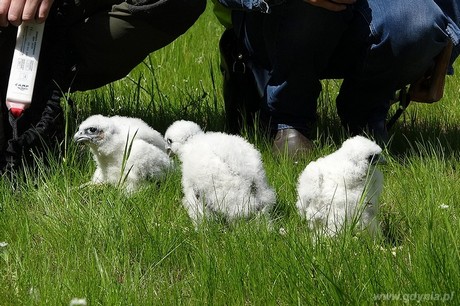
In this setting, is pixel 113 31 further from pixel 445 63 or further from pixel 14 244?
pixel 445 63

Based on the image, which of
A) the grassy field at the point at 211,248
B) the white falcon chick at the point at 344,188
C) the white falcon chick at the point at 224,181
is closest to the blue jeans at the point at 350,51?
the grassy field at the point at 211,248

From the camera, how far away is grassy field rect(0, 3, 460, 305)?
8.46 ft

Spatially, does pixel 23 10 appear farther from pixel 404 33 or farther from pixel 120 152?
pixel 404 33

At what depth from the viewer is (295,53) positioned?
13.8 feet

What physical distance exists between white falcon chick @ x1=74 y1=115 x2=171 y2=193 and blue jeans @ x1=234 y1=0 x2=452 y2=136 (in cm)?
83

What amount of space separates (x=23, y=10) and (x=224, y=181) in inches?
45.9

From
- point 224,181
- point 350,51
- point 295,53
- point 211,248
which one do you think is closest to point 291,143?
point 295,53

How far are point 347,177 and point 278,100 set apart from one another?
127 cm

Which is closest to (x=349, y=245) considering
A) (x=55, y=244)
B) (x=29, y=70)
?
(x=55, y=244)

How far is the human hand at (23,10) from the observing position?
12.0 ft

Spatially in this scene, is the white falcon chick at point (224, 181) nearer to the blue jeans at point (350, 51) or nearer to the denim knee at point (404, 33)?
the blue jeans at point (350, 51)

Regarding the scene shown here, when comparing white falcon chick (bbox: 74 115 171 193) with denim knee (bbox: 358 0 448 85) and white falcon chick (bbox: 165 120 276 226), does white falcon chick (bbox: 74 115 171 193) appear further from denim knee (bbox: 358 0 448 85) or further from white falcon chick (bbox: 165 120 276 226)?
denim knee (bbox: 358 0 448 85)

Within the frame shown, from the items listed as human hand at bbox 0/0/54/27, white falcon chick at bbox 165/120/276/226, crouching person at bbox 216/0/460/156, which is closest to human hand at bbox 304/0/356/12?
crouching person at bbox 216/0/460/156

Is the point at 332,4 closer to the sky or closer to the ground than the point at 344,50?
closer to the sky
